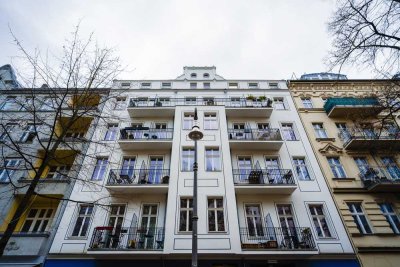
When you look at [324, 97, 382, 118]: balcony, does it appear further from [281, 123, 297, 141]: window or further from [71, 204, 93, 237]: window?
[71, 204, 93, 237]: window

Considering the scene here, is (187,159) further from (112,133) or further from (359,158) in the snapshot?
(359,158)

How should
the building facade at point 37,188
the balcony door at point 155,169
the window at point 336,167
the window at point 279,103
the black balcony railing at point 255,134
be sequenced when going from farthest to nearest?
the window at point 279,103, the black balcony railing at point 255,134, the window at point 336,167, the balcony door at point 155,169, the building facade at point 37,188

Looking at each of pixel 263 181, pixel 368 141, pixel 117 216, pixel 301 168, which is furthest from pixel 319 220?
pixel 117 216

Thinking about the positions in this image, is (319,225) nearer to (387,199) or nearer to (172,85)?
(387,199)

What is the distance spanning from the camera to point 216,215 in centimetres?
1232

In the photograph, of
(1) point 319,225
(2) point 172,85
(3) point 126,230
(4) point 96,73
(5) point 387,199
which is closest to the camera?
(4) point 96,73

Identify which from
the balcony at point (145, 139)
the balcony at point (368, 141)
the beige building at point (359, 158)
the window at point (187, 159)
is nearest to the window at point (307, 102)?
the beige building at point (359, 158)

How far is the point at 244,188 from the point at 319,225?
4622 millimetres

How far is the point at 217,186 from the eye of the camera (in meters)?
13.3

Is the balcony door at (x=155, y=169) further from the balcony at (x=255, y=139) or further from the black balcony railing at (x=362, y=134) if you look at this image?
the black balcony railing at (x=362, y=134)

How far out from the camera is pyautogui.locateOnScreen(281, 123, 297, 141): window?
55.5ft

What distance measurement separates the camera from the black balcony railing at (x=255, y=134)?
16.1 meters

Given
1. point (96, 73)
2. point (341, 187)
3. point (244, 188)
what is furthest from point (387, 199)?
point (96, 73)

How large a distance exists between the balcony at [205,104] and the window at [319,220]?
773 cm
